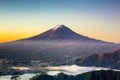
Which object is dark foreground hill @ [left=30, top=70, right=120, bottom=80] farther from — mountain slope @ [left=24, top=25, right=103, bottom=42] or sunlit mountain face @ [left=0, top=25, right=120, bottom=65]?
mountain slope @ [left=24, top=25, right=103, bottom=42]

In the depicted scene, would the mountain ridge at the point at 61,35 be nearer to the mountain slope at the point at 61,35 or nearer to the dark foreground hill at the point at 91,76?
the mountain slope at the point at 61,35

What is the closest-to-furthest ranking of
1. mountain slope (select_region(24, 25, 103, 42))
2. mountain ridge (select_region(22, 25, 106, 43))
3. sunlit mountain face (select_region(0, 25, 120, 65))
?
sunlit mountain face (select_region(0, 25, 120, 65))
mountain ridge (select_region(22, 25, 106, 43))
mountain slope (select_region(24, 25, 103, 42))

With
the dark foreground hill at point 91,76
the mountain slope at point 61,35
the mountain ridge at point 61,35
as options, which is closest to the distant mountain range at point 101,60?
the mountain ridge at point 61,35

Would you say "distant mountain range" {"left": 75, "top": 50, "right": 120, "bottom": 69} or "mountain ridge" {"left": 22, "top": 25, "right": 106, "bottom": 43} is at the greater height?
"mountain ridge" {"left": 22, "top": 25, "right": 106, "bottom": 43}

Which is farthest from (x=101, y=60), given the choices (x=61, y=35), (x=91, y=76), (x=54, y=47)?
(x=91, y=76)

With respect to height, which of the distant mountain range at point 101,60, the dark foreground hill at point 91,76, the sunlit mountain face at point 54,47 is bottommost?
the distant mountain range at point 101,60

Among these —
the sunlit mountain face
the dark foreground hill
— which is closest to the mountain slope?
the sunlit mountain face

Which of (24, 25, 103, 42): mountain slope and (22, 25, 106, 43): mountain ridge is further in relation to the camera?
(24, 25, 103, 42): mountain slope

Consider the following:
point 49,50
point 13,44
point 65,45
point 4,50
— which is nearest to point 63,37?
point 65,45
